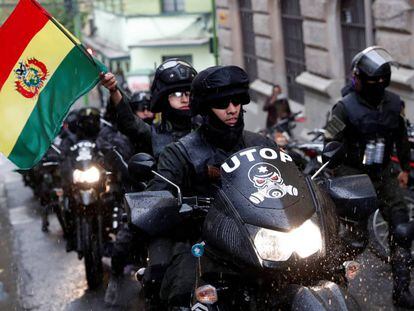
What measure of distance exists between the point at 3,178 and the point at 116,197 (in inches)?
311

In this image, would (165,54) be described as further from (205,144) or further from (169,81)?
(205,144)

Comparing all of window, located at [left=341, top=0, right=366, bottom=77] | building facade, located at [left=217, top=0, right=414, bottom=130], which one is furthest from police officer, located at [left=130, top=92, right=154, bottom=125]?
window, located at [left=341, top=0, right=366, bottom=77]

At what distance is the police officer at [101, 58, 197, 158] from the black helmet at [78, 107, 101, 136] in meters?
2.79

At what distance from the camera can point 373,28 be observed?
1236 centimetres

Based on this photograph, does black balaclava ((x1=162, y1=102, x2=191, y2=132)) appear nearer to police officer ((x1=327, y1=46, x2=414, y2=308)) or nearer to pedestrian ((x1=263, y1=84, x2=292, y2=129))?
police officer ((x1=327, y1=46, x2=414, y2=308))

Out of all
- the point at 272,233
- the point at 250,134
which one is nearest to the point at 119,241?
the point at 250,134

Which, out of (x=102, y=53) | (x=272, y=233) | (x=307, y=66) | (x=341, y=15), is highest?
(x=272, y=233)

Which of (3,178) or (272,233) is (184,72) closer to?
(272,233)

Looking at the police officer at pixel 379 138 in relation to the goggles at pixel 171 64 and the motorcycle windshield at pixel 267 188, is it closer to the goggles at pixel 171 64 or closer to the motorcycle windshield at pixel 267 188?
the goggles at pixel 171 64

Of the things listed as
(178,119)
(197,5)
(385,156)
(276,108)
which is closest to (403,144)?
(385,156)

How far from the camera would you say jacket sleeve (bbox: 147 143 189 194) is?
13.8 ft

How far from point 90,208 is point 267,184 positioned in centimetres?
440

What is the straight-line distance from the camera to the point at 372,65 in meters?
6.16

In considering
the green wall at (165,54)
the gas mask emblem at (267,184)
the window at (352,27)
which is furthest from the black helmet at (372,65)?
the green wall at (165,54)
